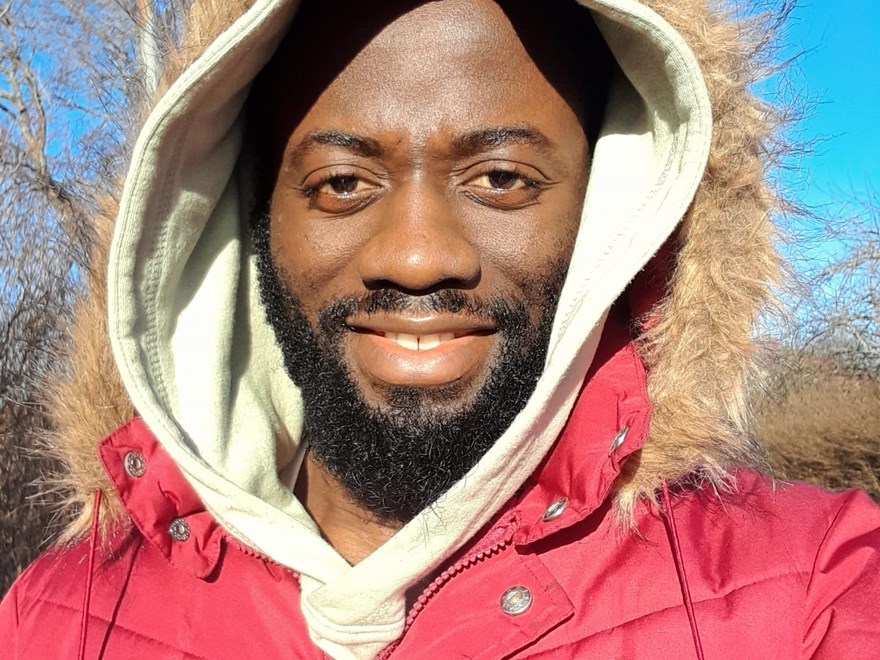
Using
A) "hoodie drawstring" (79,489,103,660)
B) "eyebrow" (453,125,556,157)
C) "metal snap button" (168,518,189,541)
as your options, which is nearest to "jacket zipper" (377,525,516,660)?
"metal snap button" (168,518,189,541)

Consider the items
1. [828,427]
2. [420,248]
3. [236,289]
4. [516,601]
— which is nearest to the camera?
[516,601]

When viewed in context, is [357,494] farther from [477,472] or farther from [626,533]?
[626,533]

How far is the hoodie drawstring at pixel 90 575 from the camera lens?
154 centimetres

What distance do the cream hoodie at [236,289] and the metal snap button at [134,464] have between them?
100 mm

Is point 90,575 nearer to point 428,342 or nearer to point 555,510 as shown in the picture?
point 428,342

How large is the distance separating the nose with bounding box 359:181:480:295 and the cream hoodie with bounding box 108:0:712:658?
0.77ft

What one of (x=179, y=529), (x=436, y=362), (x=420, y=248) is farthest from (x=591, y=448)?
(x=179, y=529)

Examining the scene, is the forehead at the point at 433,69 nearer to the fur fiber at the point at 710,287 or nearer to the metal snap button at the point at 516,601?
the fur fiber at the point at 710,287

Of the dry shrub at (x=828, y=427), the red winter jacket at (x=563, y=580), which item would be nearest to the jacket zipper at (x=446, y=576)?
the red winter jacket at (x=563, y=580)

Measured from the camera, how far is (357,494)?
1826 mm

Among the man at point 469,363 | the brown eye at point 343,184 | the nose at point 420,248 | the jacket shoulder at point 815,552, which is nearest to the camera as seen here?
the jacket shoulder at point 815,552

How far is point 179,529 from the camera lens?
1.62m

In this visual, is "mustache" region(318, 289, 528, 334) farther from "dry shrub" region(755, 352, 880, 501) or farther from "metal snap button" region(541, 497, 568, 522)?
"dry shrub" region(755, 352, 880, 501)

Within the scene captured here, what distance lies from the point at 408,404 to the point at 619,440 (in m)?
0.45
